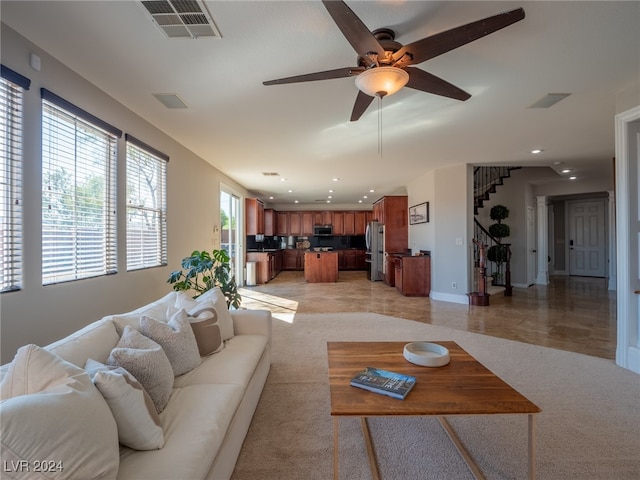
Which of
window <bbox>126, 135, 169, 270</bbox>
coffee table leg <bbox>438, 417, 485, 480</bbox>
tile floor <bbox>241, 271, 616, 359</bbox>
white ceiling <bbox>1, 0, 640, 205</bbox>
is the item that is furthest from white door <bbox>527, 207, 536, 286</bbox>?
window <bbox>126, 135, 169, 270</bbox>

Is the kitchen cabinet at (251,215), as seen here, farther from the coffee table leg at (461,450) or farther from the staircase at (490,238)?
the coffee table leg at (461,450)

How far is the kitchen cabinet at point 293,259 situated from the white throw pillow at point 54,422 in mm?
10130

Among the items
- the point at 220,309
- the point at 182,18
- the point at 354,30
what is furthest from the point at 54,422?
the point at 182,18

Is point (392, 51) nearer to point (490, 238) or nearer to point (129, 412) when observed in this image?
point (129, 412)

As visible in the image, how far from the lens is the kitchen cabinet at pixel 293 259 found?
1121cm

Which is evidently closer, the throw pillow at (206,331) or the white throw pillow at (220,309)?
the throw pillow at (206,331)

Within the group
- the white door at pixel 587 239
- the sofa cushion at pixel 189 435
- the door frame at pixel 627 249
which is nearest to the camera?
the sofa cushion at pixel 189 435

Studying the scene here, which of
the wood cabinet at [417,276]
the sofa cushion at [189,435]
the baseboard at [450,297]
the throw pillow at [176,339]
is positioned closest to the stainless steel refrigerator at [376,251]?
the wood cabinet at [417,276]

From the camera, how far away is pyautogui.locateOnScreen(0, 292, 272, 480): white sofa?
3.48 feet

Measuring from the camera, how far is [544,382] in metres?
2.54

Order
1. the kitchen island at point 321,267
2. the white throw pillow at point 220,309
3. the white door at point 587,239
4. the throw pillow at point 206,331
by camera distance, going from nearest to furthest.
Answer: the throw pillow at point 206,331
the white throw pillow at point 220,309
the kitchen island at point 321,267
the white door at point 587,239

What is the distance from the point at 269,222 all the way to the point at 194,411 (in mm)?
Result: 8835

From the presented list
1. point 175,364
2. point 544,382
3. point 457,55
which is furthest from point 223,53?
point 544,382

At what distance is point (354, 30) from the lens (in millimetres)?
1524
